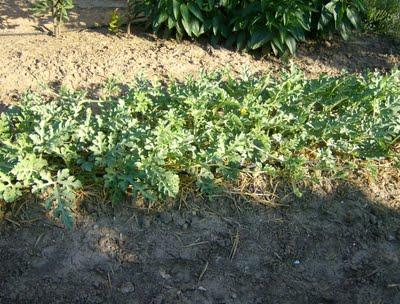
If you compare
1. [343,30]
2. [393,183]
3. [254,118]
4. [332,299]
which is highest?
[343,30]

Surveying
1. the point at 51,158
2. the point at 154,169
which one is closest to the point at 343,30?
the point at 154,169

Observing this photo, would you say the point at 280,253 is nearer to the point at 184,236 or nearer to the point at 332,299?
the point at 332,299

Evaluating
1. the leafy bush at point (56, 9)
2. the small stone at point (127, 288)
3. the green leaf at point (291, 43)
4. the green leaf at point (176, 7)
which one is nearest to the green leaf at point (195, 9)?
the green leaf at point (176, 7)

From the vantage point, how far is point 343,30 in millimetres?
5105

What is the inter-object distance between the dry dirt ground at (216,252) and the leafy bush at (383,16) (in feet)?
7.89

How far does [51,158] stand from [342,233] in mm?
2073

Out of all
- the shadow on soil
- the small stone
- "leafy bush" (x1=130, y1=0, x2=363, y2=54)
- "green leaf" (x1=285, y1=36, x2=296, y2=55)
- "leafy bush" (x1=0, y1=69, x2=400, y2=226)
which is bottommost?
the small stone

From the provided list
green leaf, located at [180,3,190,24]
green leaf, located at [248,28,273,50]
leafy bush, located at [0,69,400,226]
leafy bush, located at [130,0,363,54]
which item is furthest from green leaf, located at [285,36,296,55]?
green leaf, located at [180,3,190,24]

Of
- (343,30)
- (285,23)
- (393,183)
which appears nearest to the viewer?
(393,183)

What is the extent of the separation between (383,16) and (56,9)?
3489 millimetres

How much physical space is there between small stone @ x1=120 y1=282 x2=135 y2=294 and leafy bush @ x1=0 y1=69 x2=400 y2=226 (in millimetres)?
528

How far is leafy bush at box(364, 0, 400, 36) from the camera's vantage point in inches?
222

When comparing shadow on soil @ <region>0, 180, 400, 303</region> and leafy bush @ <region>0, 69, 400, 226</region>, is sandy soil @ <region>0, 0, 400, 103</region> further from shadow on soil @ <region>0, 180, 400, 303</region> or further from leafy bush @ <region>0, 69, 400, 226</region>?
shadow on soil @ <region>0, 180, 400, 303</region>

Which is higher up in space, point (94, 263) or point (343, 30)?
point (343, 30)
